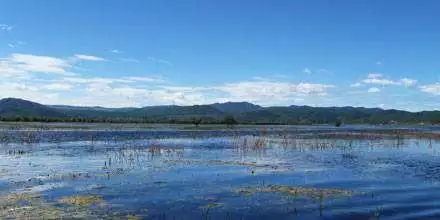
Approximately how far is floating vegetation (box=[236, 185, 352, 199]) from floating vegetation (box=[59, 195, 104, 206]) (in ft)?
22.3

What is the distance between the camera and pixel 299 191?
27.7 metres

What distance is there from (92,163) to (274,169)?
1267cm

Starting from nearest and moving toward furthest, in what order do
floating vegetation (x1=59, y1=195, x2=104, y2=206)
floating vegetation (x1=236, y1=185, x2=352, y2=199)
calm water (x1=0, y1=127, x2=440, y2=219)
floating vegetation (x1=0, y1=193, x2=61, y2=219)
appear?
floating vegetation (x1=0, y1=193, x2=61, y2=219), calm water (x1=0, y1=127, x2=440, y2=219), floating vegetation (x1=59, y1=195, x2=104, y2=206), floating vegetation (x1=236, y1=185, x2=352, y2=199)

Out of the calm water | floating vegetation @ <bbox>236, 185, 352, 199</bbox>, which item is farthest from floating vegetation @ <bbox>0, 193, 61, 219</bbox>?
floating vegetation @ <bbox>236, 185, 352, 199</bbox>

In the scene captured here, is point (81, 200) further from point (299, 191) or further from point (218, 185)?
point (299, 191)

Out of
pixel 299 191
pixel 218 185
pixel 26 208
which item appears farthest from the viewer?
pixel 218 185

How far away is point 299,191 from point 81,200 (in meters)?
10.2

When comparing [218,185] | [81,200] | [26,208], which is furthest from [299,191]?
[26,208]

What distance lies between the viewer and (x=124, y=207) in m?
22.9

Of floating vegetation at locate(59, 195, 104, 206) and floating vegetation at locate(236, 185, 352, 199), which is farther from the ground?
floating vegetation at locate(236, 185, 352, 199)

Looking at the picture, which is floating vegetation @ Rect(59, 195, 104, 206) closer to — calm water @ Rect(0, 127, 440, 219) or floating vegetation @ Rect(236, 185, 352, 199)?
calm water @ Rect(0, 127, 440, 219)

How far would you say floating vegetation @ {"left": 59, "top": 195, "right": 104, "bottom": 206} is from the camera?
2347cm

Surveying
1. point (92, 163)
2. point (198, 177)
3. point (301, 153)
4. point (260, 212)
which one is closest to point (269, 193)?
point (260, 212)

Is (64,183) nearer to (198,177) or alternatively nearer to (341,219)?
(198,177)
